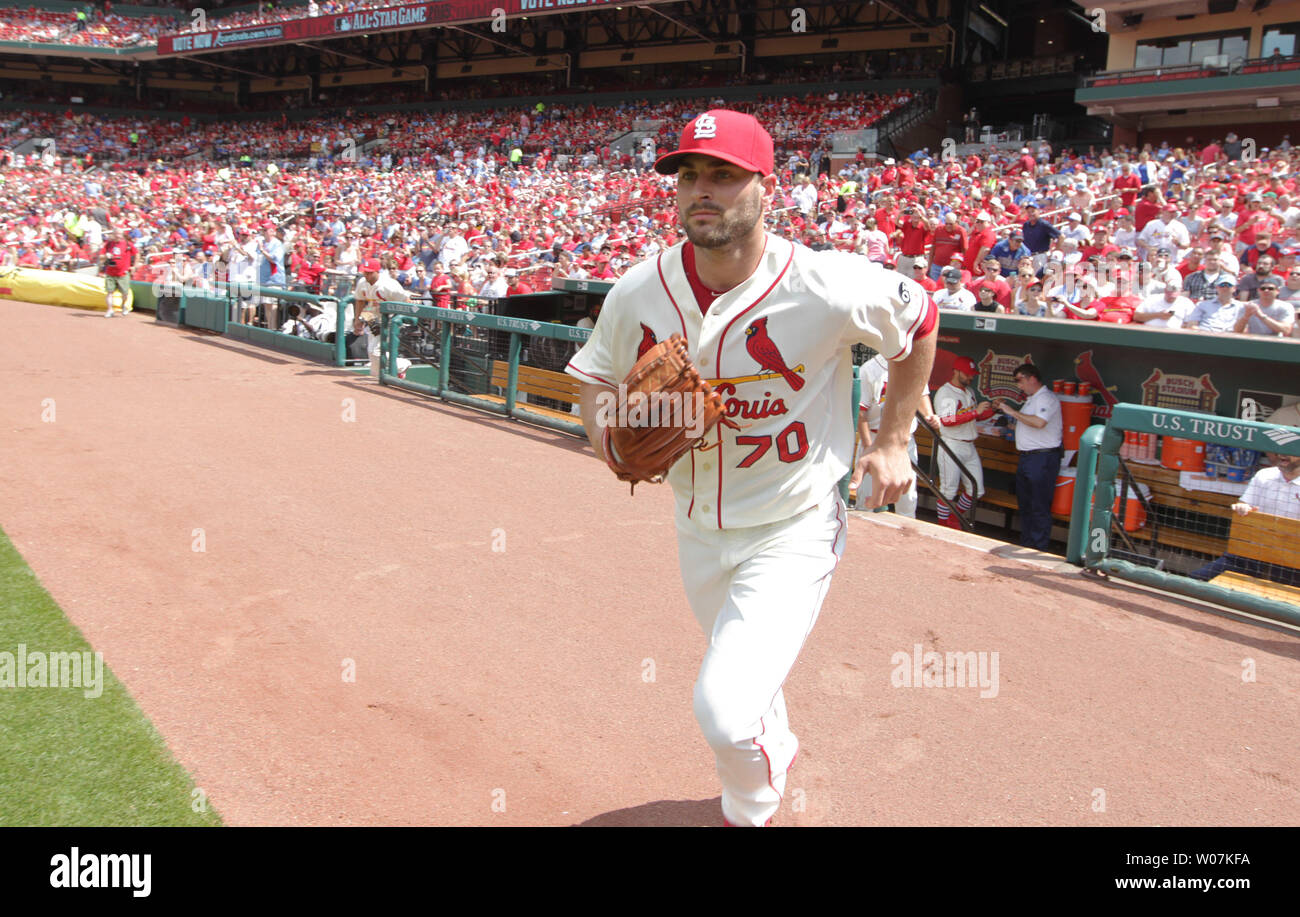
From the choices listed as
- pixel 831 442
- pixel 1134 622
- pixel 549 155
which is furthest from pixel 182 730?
pixel 549 155

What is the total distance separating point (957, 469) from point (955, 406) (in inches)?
21.7

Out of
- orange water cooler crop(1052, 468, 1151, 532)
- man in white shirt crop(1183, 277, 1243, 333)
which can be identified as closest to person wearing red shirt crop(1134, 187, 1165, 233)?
man in white shirt crop(1183, 277, 1243, 333)

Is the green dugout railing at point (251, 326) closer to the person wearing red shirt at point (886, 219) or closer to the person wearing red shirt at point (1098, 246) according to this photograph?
the person wearing red shirt at point (886, 219)

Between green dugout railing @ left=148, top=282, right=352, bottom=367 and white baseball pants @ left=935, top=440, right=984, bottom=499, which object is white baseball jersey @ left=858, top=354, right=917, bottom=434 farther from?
green dugout railing @ left=148, top=282, right=352, bottom=367

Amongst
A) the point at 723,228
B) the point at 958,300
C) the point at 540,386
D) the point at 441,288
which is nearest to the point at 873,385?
the point at 958,300

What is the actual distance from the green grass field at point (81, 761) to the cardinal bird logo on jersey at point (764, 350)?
6.98 feet

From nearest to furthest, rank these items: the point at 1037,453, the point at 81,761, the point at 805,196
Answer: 1. the point at 81,761
2. the point at 1037,453
3. the point at 805,196

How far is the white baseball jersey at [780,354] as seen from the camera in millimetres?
2693

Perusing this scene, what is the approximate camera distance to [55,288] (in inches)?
772

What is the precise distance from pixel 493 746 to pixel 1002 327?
18.8ft

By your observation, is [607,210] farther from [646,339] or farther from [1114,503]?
[646,339]

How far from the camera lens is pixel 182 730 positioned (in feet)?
12.1

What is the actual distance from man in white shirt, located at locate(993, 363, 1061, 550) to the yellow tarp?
58.3 ft

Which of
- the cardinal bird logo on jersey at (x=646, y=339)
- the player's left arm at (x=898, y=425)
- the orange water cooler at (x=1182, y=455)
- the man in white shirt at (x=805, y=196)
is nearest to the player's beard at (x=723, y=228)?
the cardinal bird logo on jersey at (x=646, y=339)
